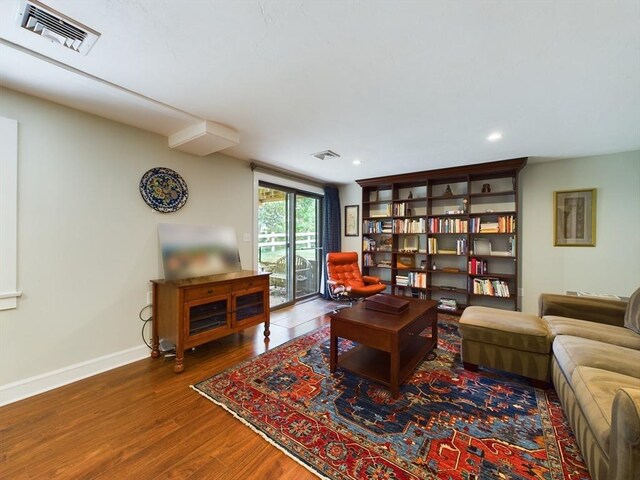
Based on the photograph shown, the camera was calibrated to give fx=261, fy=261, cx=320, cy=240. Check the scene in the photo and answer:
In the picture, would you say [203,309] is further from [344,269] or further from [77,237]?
[344,269]

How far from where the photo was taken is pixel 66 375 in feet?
6.98

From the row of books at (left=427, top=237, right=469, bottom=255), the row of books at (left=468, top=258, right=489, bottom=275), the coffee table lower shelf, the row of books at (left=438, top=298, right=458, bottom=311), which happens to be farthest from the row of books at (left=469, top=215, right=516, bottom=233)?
the coffee table lower shelf

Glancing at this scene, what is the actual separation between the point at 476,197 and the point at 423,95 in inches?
105

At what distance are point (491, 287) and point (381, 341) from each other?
2699 millimetres

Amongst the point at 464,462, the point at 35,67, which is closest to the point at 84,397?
the point at 35,67

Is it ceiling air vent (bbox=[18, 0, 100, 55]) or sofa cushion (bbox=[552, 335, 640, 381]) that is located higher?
ceiling air vent (bbox=[18, 0, 100, 55])

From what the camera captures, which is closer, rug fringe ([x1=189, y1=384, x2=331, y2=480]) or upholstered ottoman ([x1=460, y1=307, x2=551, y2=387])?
rug fringe ([x1=189, y1=384, x2=331, y2=480])

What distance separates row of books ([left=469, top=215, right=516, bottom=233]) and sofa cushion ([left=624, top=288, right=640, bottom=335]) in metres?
1.66

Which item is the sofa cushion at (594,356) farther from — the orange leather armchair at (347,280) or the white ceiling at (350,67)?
the orange leather armchair at (347,280)

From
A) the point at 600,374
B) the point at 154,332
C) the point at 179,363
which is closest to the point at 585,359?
the point at 600,374

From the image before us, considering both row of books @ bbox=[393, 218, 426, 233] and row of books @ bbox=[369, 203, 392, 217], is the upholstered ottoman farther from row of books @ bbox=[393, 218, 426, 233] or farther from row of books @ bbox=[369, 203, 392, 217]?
row of books @ bbox=[369, 203, 392, 217]

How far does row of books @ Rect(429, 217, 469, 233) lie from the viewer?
3.97m

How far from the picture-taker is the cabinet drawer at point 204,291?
2332 millimetres

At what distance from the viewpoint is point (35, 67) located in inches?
64.7
